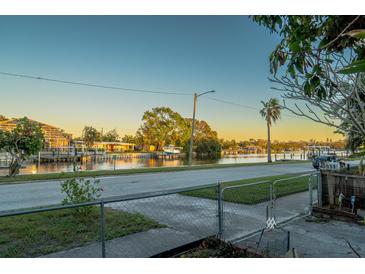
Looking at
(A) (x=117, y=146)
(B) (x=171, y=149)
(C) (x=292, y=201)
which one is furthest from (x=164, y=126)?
(C) (x=292, y=201)

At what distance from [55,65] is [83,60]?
233 centimetres

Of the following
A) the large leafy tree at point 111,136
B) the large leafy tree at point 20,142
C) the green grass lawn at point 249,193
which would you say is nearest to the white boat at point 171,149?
the large leafy tree at point 111,136

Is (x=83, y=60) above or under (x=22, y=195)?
above

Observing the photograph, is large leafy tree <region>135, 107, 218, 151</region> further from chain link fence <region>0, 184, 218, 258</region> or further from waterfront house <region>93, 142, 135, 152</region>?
chain link fence <region>0, 184, 218, 258</region>

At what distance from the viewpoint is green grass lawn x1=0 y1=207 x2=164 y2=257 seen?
4.08 metres

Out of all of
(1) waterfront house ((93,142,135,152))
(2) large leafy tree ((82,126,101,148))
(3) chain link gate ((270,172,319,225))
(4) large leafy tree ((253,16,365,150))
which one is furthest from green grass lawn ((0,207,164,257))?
(1) waterfront house ((93,142,135,152))

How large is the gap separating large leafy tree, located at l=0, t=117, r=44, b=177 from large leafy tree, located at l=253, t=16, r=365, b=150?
15962mm

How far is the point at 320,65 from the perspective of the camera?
2.48m

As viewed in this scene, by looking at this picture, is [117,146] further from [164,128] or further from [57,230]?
[57,230]

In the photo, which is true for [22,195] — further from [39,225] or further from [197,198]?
[197,198]

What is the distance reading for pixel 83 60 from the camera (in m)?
17.6

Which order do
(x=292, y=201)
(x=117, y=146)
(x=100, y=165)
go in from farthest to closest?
(x=117, y=146), (x=100, y=165), (x=292, y=201)

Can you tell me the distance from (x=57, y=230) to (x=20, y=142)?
12.6 m

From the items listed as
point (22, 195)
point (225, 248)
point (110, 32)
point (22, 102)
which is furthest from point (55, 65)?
point (225, 248)
